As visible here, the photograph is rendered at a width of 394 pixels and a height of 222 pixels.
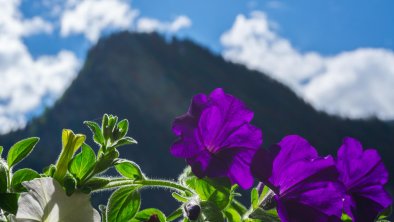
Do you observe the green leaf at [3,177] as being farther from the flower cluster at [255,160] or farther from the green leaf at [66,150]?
the flower cluster at [255,160]

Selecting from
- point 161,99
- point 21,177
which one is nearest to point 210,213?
point 21,177

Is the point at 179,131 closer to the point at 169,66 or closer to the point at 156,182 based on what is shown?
the point at 156,182

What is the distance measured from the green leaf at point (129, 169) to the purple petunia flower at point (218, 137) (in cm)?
4

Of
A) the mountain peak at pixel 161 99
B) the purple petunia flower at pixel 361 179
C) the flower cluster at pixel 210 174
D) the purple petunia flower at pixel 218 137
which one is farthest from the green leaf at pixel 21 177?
the mountain peak at pixel 161 99

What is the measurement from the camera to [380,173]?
0.57m

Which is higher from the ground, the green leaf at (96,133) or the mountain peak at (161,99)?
the mountain peak at (161,99)

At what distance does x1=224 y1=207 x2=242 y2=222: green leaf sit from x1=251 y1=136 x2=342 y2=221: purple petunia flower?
4cm

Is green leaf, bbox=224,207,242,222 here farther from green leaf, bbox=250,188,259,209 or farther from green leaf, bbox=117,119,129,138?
green leaf, bbox=117,119,129,138

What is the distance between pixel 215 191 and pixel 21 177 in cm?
17

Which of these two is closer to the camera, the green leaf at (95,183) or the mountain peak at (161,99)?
the green leaf at (95,183)

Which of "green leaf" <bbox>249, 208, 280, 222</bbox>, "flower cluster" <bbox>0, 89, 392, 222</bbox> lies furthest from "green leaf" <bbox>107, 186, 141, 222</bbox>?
"green leaf" <bbox>249, 208, 280, 222</bbox>

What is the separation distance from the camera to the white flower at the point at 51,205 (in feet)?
1.17

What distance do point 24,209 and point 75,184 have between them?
68mm

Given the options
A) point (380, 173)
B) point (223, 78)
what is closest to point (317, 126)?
point (223, 78)
